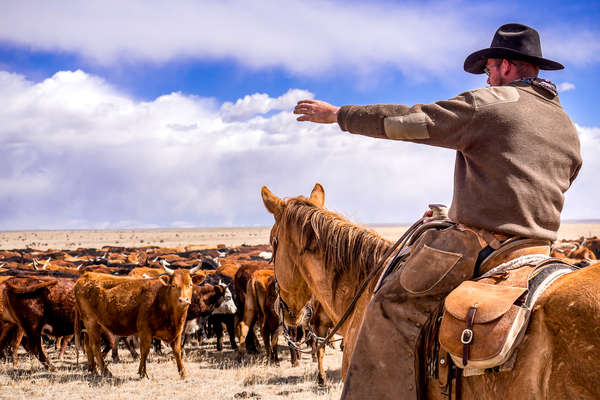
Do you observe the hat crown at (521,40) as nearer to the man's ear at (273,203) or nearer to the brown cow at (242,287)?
the man's ear at (273,203)

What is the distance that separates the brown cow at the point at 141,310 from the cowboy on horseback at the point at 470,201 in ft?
25.5

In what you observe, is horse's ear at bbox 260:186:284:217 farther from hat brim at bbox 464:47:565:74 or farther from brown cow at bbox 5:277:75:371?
brown cow at bbox 5:277:75:371

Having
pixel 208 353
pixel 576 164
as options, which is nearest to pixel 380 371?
pixel 576 164

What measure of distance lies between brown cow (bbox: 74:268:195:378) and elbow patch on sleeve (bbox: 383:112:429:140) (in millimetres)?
7971

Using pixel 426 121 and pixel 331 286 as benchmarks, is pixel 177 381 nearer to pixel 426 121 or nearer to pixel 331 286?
pixel 331 286

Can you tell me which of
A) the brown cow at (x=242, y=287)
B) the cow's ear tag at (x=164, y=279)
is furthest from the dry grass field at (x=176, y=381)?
the cow's ear tag at (x=164, y=279)

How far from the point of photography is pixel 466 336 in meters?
2.14

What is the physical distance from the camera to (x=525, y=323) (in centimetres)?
204

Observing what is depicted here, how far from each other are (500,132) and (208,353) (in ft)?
38.4

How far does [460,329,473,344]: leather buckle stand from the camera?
2.12 metres

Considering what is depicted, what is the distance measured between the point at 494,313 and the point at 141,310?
30.0ft

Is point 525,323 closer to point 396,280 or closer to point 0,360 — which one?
point 396,280

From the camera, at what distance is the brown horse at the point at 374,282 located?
74.8 inches

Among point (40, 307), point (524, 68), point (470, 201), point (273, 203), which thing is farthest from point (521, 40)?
point (40, 307)
